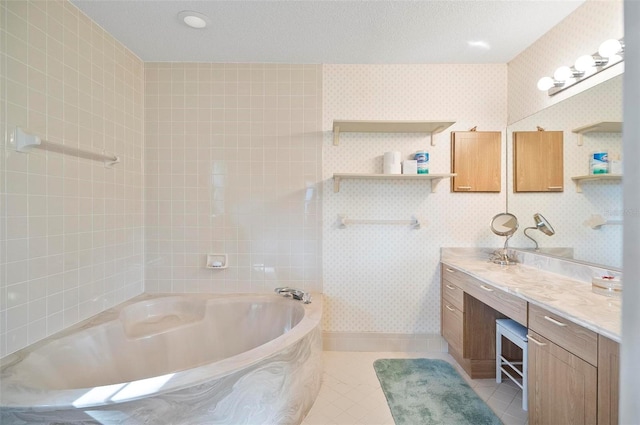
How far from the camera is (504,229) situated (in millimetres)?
2238

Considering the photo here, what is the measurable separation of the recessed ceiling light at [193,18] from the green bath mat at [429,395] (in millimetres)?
2637

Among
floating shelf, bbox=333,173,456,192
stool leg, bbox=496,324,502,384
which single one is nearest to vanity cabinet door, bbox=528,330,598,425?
stool leg, bbox=496,324,502,384

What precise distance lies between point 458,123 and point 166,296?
2.74 metres

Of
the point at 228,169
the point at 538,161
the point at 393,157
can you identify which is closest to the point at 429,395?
the point at 393,157

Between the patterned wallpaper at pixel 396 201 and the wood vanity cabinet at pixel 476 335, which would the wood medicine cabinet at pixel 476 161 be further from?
the wood vanity cabinet at pixel 476 335

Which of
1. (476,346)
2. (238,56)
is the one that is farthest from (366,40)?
(476,346)

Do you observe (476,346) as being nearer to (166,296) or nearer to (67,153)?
(166,296)

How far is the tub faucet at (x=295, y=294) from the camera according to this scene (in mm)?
2094

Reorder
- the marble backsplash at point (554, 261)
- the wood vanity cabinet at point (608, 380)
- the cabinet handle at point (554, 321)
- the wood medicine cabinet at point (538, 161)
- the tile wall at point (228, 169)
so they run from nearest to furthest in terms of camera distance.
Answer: the wood vanity cabinet at point (608, 380), the cabinet handle at point (554, 321), the marble backsplash at point (554, 261), the wood medicine cabinet at point (538, 161), the tile wall at point (228, 169)

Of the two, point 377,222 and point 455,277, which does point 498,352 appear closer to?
point 455,277

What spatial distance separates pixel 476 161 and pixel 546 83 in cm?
66

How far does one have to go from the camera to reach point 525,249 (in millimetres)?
2152

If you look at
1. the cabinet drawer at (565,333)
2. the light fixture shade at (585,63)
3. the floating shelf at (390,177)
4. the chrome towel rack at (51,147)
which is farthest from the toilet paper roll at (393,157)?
the chrome towel rack at (51,147)

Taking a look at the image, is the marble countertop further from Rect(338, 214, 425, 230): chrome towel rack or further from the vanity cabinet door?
Rect(338, 214, 425, 230): chrome towel rack
